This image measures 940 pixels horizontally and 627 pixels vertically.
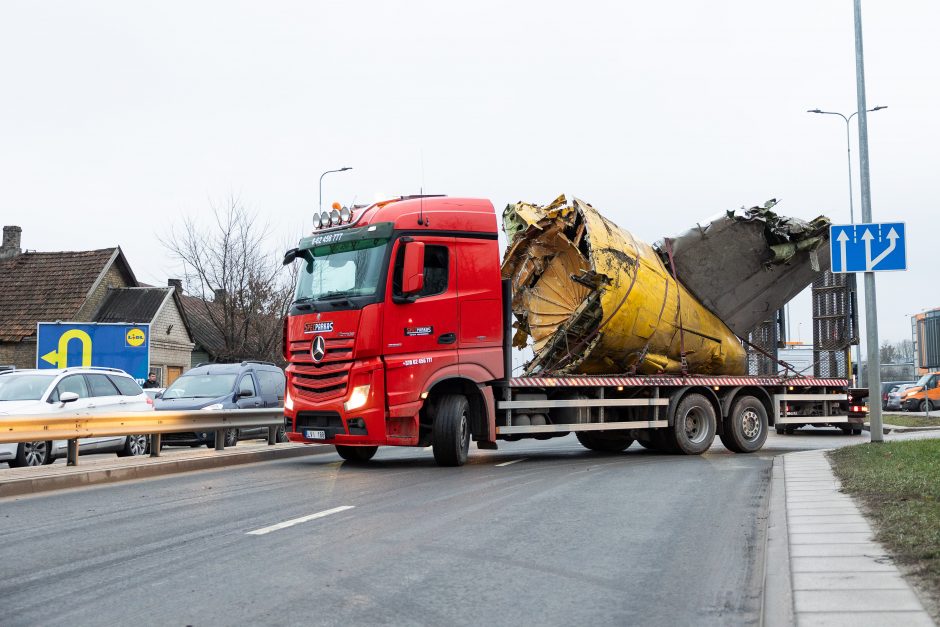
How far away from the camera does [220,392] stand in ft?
61.5

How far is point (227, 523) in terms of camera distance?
8.25 m

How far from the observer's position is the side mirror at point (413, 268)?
41.6 feet

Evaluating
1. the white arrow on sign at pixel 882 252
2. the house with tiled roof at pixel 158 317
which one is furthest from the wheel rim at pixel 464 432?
the house with tiled roof at pixel 158 317

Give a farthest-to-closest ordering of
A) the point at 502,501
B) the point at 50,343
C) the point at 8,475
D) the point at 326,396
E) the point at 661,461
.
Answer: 1. the point at 50,343
2. the point at 661,461
3. the point at 326,396
4. the point at 8,475
5. the point at 502,501

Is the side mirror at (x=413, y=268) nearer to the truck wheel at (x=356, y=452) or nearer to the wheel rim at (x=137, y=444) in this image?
the truck wheel at (x=356, y=452)

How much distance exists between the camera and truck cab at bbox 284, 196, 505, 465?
41.8 ft

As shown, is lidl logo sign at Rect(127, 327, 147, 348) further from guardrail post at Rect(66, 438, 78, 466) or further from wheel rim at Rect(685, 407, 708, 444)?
wheel rim at Rect(685, 407, 708, 444)

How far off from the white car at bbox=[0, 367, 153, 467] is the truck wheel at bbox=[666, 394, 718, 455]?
923 cm

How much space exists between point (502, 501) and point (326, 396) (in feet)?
13.4

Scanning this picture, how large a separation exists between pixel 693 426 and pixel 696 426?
0.19ft

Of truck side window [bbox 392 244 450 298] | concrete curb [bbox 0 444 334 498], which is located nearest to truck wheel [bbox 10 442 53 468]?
concrete curb [bbox 0 444 334 498]

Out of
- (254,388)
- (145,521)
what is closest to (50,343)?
(254,388)

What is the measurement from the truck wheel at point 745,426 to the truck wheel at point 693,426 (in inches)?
16.7

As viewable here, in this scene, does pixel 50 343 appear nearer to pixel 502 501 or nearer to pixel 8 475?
pixel 8 475
